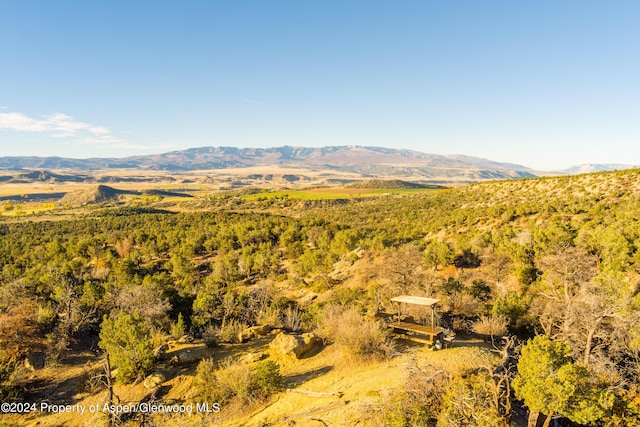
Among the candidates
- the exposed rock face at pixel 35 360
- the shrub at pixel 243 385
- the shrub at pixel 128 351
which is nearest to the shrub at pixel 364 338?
the shrub at pixel 243 385

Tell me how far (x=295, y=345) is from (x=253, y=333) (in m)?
5.12

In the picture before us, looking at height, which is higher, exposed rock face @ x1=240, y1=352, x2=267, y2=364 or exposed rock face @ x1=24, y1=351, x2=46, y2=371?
exposed rock face @ x1=240, y1=352, x2=267, y2=364

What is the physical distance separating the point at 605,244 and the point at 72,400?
35851 millimetres

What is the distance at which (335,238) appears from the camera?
157 ft

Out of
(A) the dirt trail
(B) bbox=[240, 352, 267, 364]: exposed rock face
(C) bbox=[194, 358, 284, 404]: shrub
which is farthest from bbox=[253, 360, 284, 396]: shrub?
(B) bbox=[240, 352, 267, 364]: exposed rock face

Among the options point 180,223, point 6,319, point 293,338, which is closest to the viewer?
point 293,338

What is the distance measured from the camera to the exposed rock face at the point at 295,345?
1702 cm

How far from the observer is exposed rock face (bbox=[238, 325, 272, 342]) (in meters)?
20.9

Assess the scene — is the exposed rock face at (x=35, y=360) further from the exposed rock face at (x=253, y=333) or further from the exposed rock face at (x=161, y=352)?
the exposed rock face at (x=253, y=333)

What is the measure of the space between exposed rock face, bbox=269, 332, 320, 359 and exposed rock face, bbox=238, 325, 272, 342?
3669mm

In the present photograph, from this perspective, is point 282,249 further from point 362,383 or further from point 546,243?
point 362,383

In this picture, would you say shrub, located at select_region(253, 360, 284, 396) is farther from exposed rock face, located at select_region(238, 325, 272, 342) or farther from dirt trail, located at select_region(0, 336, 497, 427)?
exposed rock face, located at select_region(238, 325, 272, 342)

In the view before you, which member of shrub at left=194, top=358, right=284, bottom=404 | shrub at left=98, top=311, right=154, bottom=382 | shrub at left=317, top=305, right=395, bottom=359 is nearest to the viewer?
shrub at left=194, top=358, right=284, bottom=404

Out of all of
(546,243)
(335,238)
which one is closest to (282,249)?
(335,238)
